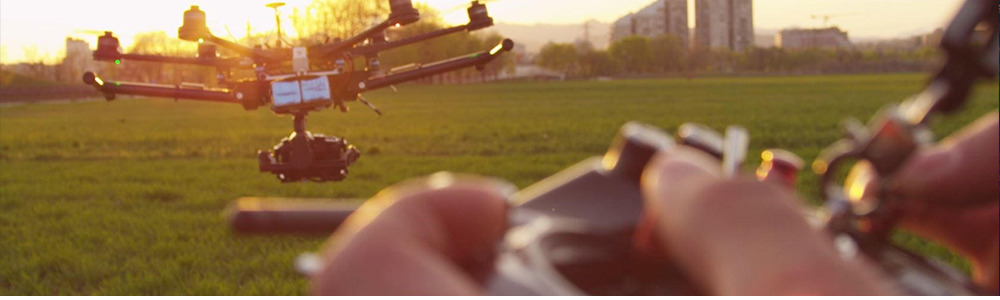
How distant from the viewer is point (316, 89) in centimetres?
448

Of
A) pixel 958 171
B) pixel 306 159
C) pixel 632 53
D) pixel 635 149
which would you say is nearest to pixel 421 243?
pixel 635 149

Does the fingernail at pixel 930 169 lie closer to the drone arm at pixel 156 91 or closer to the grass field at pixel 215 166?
the grass field at pixel 215 166

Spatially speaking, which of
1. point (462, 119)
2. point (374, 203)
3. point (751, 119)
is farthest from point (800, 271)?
point (462, 119)

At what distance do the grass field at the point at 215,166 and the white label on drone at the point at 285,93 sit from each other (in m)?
1.80

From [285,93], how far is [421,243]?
12.6 feet

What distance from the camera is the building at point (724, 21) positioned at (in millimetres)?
1981

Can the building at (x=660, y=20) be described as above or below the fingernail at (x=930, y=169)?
above

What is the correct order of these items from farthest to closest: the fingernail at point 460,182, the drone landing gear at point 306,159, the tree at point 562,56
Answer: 1. the tree at point 562,56
2. the drone landing gear at point 306,159
3. the fingernail at point 460,182

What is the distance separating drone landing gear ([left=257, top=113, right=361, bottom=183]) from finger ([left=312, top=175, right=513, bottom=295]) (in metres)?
4.51

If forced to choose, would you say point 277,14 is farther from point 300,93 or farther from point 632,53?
point 632,53

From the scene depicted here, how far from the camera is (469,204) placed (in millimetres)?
720

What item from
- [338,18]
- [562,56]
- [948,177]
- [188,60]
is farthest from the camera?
[562,56]

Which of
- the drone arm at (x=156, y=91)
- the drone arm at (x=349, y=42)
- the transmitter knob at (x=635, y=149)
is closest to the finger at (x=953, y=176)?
the transmitter knob at (x=635, y=149)

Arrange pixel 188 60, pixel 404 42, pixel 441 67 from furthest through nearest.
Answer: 1. pixel 441 67
2. pixel 188 60
3. pixel 404 42
